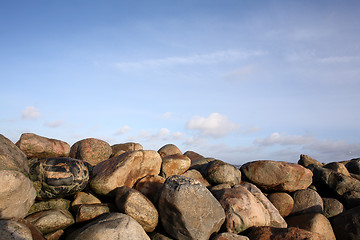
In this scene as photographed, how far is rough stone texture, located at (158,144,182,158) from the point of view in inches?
544

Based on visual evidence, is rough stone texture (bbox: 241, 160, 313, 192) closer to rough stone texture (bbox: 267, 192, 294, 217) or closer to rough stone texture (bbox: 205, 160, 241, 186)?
rough stone texture (bbox: 267, 192, 294, 217)

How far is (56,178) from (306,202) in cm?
841

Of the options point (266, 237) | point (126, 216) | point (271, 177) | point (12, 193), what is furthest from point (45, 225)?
point (271, 177)

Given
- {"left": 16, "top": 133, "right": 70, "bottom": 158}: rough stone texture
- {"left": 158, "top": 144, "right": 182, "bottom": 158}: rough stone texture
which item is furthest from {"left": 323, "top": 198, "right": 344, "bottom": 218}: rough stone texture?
{"left": 16, "top": 133, "right": 70, "bottom": 158}: rough stone texture

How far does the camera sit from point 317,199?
10.9 meters

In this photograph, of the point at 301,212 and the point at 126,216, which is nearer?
the point at 126,216

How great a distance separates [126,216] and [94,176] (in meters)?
2.16

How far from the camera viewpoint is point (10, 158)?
740 cm

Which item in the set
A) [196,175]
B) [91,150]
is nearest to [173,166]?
[196,175]

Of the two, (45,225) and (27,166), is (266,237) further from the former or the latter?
(27,166)

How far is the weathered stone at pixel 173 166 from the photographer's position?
9.94 metres

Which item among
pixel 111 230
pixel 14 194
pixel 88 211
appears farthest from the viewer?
pixel 88 211

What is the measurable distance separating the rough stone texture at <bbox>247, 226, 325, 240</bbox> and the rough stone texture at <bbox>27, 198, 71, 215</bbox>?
4926 millimetres

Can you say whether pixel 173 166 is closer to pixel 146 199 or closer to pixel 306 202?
pixel 146 199
